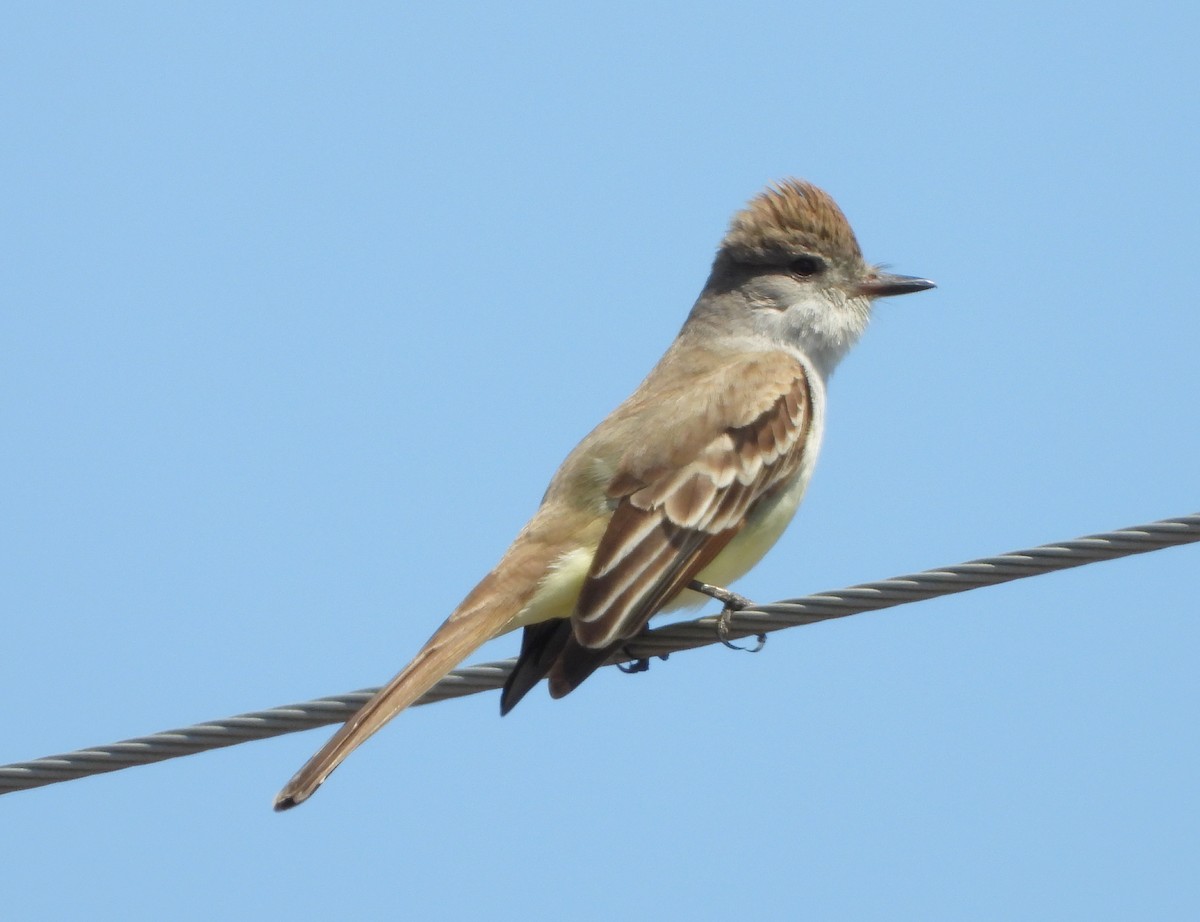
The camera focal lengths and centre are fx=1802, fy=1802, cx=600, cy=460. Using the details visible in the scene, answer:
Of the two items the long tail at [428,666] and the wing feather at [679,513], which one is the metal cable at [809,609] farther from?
the wing feather at [679,513]

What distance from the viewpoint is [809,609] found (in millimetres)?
5633

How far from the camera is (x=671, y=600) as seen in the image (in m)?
6.90

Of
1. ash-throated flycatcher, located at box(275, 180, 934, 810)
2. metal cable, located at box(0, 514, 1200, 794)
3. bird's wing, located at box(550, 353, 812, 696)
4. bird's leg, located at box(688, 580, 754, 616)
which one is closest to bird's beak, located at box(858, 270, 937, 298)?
ash-throated flycatcher, located at box(275, 180, 934, 810)

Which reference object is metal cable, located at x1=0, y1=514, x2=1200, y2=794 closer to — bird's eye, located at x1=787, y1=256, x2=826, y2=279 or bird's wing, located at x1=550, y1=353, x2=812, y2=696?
bird's wing, located at x1=550, y1=353, x2=812, y2=696

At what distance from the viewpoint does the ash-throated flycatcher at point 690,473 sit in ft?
21.6

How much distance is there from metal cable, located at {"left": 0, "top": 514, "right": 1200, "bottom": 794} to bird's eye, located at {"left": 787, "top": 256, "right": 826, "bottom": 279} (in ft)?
10.6

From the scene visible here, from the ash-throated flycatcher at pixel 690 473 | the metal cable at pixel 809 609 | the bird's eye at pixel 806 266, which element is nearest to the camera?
the metal cable at pixel 809 609

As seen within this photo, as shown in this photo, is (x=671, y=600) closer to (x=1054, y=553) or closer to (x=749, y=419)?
(x=749, y=419)

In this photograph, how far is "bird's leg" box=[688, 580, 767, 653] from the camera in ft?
20.8

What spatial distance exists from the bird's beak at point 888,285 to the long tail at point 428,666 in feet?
9.48

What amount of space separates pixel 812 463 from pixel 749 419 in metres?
0.40

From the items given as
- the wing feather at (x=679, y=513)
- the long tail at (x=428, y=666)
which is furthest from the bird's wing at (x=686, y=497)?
the long tail at (x=428, y=666)

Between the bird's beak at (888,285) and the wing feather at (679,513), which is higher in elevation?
the bird's beak at (888,285)

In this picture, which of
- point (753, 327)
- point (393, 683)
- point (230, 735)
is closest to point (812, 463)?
point (753, 327)
